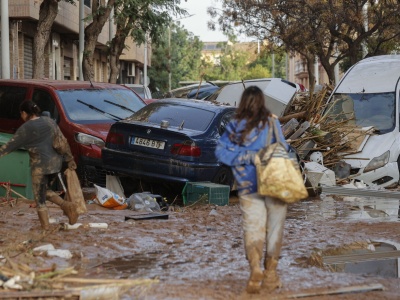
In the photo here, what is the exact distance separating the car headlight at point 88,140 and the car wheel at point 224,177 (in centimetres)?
203

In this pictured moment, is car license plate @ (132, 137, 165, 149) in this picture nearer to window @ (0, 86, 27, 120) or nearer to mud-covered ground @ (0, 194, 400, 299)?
mud-covered ground @ (0, 194, 400, 299)

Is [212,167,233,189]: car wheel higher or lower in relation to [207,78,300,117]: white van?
lower

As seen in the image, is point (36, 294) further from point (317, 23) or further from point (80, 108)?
point (317, 23)

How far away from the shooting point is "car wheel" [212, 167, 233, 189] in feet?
45.8

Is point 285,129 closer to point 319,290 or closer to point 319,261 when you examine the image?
point 319,261

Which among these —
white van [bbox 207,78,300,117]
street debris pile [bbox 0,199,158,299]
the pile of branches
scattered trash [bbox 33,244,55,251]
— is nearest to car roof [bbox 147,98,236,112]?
the pile of branches

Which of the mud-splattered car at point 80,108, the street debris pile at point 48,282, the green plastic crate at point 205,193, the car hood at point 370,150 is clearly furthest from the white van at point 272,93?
the street debris pile at point 48,282

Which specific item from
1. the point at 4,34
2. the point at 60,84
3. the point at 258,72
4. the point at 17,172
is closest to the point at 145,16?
the point at 4,34

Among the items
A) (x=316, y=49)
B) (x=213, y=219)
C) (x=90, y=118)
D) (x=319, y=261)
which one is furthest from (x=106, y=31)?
(x=319, y=261)

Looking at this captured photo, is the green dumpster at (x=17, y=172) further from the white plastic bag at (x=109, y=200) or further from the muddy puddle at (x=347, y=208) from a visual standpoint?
the muddy puddle at (x=347, y=208)

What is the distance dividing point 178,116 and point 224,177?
114 centimetres

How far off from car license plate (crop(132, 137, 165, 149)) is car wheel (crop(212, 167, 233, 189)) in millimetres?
941

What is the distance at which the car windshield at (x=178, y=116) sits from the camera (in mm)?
14109

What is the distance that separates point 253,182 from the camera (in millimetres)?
7406
